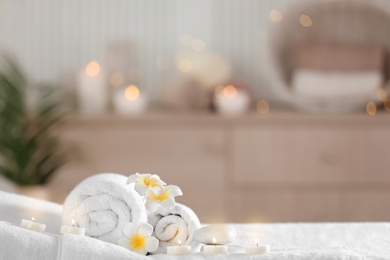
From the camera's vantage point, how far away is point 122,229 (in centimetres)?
187

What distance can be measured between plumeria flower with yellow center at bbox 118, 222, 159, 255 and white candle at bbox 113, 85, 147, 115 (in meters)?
2.38

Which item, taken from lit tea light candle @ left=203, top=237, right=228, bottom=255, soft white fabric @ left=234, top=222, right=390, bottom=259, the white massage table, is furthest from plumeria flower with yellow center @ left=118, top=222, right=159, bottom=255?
soft white fabric @ left=234, top=222, right=390, bottom=259

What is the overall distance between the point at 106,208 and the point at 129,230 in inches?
4.3

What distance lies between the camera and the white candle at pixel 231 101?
164 inches

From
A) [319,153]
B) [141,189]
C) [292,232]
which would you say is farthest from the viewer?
[319,153]

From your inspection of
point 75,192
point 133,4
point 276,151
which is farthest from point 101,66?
point 75,192

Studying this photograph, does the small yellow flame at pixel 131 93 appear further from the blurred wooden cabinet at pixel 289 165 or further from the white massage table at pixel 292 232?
the white massage table at pixel 292 232

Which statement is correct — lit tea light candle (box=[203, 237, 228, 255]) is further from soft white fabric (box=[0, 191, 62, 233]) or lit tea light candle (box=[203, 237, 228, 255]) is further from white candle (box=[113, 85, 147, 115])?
white candle (box=[113, 85, 147, 115])

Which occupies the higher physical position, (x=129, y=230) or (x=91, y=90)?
(x=91, y=90)

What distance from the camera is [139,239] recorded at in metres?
1.82

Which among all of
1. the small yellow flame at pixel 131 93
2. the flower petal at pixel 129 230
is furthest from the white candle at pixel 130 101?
the flower petal at pixel 129 230

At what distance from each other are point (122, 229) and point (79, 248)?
0.56 ft

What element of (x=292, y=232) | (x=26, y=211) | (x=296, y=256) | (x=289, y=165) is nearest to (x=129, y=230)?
(x=296, y=256)

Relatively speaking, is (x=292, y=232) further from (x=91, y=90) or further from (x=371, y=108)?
(x=91, y=90)
